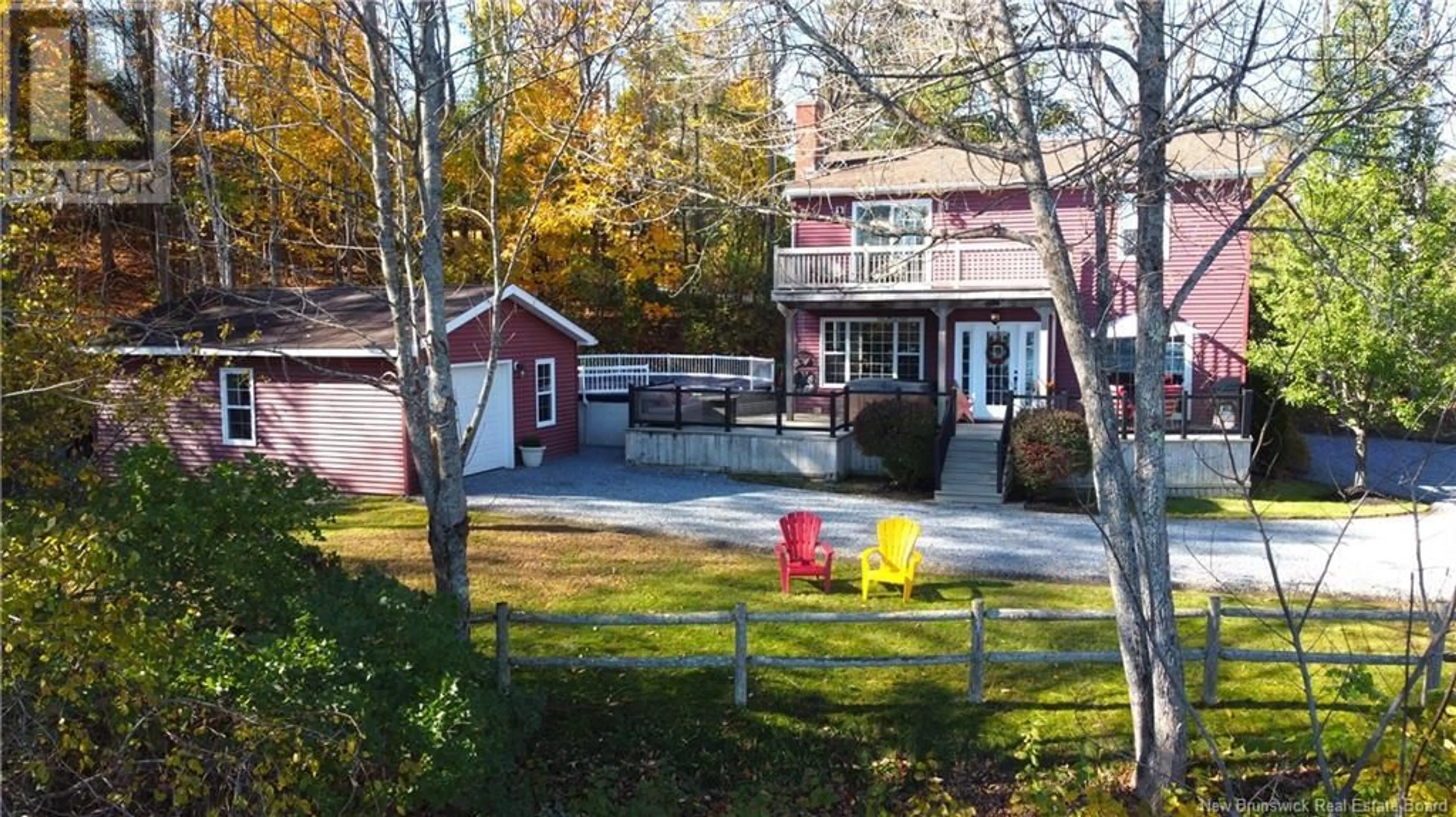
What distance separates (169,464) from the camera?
674cm

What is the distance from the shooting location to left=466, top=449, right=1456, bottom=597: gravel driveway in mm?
12430

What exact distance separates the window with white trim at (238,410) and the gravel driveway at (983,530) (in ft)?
13.8

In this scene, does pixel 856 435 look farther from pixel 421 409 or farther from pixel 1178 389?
pixel 421 409

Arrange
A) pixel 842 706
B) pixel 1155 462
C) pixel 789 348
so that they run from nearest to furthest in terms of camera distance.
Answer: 1. pixel 1155 462
2. pixel 842 706
3. pixel 789 348

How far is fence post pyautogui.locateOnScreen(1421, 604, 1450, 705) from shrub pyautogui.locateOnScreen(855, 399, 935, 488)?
957cm

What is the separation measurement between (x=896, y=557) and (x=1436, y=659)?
16.5ft

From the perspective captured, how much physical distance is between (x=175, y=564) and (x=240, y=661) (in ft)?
3.61

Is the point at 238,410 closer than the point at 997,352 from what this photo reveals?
Yes

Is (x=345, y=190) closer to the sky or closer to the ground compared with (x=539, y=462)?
closer to the sky

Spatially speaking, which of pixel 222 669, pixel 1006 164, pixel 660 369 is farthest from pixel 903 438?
pixel 222 669

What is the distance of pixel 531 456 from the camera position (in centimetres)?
2073

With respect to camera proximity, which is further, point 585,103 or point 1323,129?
point 585,103

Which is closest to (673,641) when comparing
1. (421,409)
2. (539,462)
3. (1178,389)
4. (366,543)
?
(421,409)

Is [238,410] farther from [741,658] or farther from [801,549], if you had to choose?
[741,658]
